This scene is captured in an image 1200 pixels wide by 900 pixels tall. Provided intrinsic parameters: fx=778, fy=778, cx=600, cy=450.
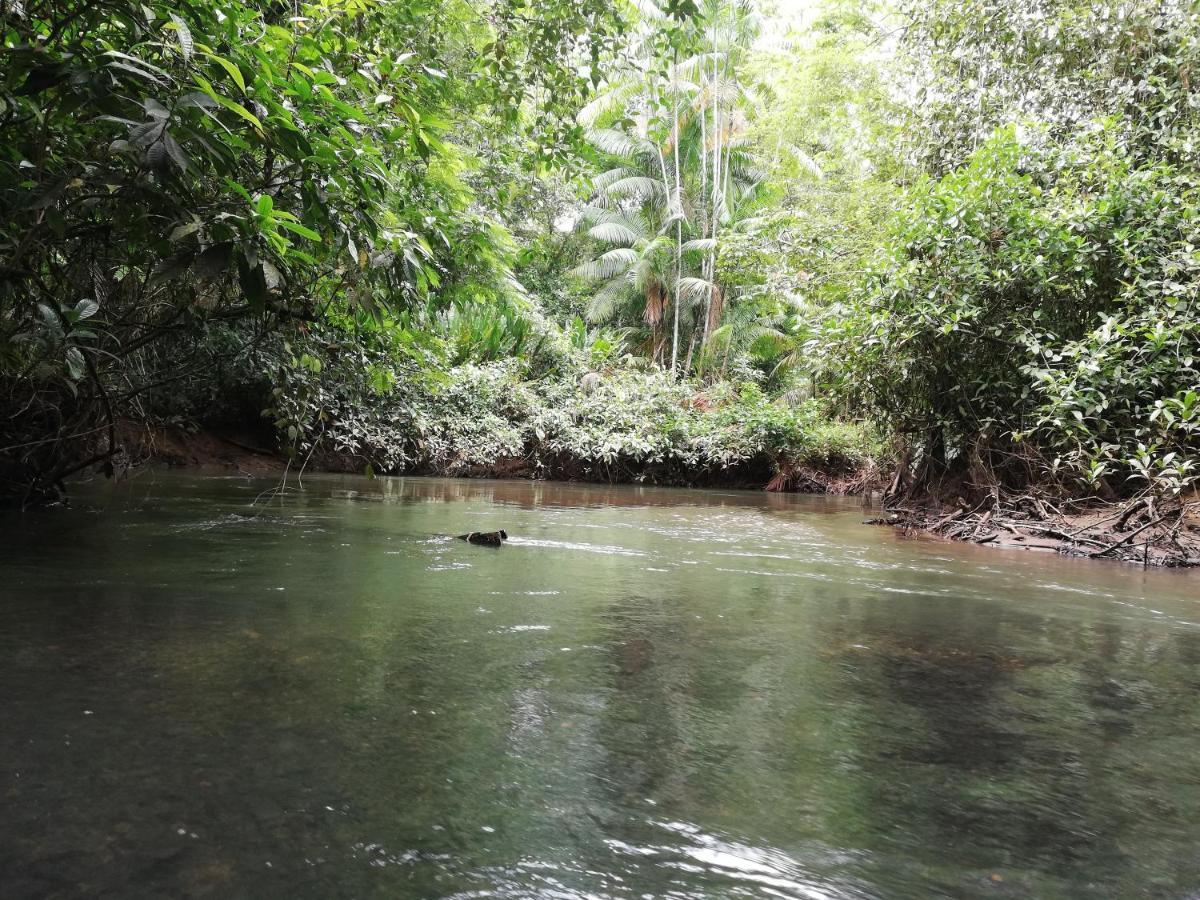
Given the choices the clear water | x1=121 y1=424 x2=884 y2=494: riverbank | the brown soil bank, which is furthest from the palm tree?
the clear water

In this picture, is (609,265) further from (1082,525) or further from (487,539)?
(487,539)

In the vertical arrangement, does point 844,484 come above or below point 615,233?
below

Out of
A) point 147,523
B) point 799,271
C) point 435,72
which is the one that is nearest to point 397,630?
point 435,72

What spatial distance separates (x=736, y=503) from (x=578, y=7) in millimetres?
7019

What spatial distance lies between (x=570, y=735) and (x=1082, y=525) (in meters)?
6.18

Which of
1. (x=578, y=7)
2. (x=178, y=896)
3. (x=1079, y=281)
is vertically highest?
(x=578, y=7)

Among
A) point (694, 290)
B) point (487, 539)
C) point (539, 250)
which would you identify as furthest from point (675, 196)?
point (487, 539)

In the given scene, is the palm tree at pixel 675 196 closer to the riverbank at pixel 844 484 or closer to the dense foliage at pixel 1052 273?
the riverbank at pixel 844 484

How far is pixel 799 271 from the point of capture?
12.0 metres

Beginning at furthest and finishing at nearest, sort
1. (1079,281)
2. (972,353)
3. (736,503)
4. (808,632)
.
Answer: (736,503), (972,353), (1079,281), (808,632)

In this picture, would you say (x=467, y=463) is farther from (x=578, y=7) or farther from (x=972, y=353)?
(x=578, y=7)

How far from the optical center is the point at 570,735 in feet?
6.02

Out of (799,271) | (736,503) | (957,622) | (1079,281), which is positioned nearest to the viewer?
(957,622)

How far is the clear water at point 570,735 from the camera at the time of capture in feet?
4.16
